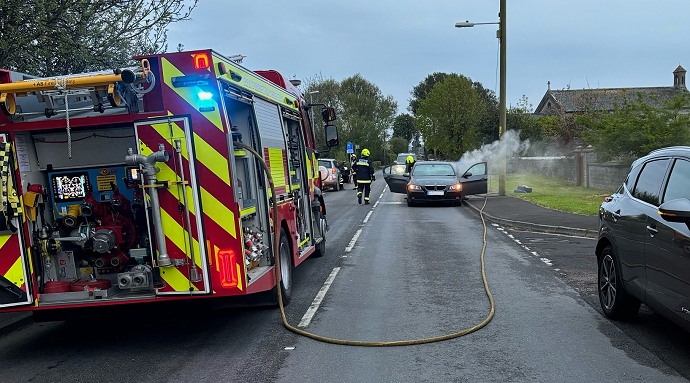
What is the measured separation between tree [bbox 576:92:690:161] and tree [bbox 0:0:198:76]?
50.7 feet

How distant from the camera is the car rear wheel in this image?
6.28m

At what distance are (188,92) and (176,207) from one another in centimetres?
102

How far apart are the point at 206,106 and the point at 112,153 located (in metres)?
1.24

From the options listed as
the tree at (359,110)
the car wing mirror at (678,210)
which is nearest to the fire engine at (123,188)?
the car wing mirror at (678,210)

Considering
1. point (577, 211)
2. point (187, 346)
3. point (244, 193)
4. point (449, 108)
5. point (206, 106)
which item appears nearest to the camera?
point (206, 106)

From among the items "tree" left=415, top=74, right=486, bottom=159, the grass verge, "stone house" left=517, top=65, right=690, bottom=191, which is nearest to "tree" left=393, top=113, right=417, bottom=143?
"stone house" left=517, top=65, right=690, bottom=191

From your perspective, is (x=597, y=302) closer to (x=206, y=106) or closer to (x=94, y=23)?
(x=206, y=106)

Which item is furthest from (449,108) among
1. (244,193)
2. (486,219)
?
(244,193)

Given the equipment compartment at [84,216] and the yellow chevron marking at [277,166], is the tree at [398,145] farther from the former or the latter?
the equipment compartment at [84,216]

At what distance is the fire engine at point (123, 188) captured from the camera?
5.53 meters

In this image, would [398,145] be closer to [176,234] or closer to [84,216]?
[84,216]

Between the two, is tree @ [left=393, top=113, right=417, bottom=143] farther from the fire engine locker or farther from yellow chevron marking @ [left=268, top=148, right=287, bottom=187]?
the fire engine locker

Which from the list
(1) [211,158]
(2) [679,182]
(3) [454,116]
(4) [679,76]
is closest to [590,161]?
(3) [454,116]

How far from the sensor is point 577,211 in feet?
55.2
